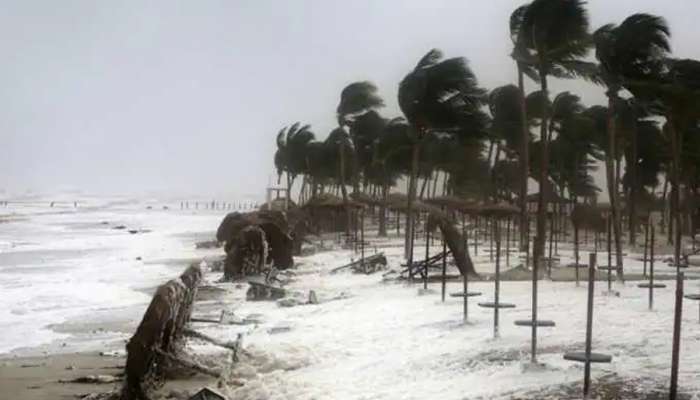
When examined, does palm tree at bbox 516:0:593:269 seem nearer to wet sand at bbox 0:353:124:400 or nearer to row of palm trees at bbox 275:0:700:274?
row of palm trees at bbox 275:0:700:274

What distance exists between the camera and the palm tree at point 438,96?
3186 cm

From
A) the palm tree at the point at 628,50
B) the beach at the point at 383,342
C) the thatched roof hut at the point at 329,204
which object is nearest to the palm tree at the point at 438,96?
the palm tree at the point at 628,50

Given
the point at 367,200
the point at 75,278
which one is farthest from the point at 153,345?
the point at 367,200

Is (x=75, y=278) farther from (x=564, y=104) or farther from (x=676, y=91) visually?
(x=564, y=104)

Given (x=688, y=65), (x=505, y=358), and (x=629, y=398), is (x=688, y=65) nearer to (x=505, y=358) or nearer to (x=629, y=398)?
(x=505, y=358)

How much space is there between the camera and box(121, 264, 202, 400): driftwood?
33.3 feet

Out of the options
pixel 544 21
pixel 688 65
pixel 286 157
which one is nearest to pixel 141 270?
pixel 544 21

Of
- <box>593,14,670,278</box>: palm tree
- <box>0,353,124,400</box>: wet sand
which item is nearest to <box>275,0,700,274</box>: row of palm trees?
<box>593,14,670,278</box>: palm tree

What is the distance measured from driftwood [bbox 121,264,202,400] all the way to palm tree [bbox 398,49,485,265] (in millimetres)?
20829

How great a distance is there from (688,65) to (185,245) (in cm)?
3187

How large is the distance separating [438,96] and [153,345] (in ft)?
77.3

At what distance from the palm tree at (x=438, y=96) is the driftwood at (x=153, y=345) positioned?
2083cm

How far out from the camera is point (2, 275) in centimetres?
3075

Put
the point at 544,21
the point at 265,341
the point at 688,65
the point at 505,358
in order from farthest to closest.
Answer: the point at 688,65
the point at 544,21
the point at 265,341
the point at 505,358
